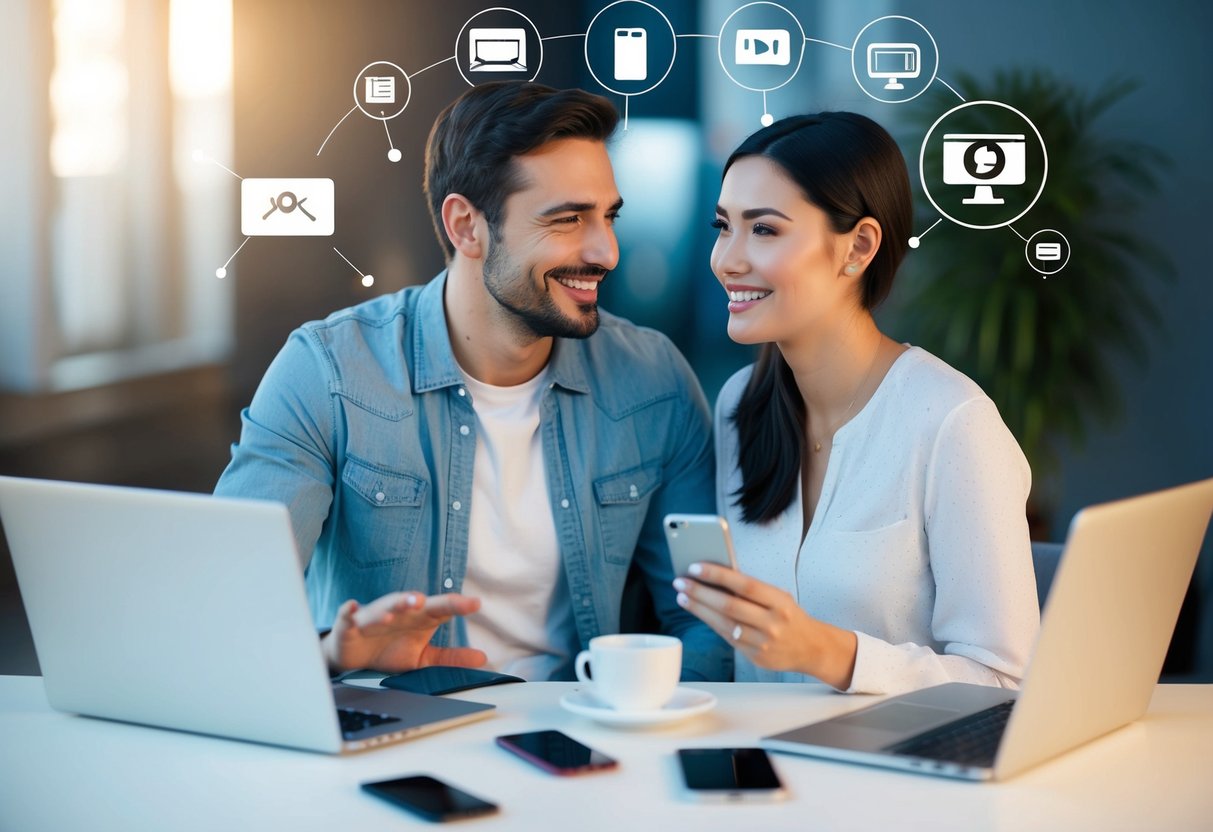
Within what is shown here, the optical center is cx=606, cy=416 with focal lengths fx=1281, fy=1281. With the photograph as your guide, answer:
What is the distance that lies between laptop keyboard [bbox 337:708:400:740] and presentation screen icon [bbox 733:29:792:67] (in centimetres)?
195

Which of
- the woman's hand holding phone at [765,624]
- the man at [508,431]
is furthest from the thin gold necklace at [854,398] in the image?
the woman's hand holding phone at [765,624]

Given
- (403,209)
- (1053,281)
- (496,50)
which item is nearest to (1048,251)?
(1053,281)

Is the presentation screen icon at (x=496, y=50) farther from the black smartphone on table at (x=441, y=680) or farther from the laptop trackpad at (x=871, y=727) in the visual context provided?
the laptop trackpad at (x=871, y=727)

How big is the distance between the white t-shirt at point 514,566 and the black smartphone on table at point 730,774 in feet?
3.29

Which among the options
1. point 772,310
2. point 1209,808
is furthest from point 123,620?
point 772,310

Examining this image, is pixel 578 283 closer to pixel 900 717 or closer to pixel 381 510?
pixel 381 510

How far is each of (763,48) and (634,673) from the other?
1.91 meters

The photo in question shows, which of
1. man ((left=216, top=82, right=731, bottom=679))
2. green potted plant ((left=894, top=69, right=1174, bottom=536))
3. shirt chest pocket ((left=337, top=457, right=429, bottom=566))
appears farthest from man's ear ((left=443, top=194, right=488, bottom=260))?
green potted plant ((left=894, top=69, right=1174, bottom=536))

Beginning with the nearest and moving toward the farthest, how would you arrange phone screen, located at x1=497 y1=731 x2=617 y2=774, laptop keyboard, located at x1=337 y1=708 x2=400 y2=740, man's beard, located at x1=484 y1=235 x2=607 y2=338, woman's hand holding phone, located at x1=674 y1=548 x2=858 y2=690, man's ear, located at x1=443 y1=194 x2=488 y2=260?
1. phone screen, located at x1=497 y1=731 x2=617 y2=774
2. laptop keyboard, located at x1=337 y1=708 x2=400 y2=740
3. woman's hand holding phone, located at x1=674 y1=548 x2=858 y2=690
4. man's beard, located at x1=484 y1=235 x2=607 y2=338
5. man's ear, located at x1=443 y1=194 x2=488 y2=260

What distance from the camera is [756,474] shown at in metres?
2.09

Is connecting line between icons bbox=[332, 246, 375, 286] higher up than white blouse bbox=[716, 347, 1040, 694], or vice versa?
connecting line between icons bbox=[332, 246, 375, 286]

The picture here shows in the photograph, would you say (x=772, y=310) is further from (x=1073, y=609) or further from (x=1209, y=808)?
(x=1209, y=808)

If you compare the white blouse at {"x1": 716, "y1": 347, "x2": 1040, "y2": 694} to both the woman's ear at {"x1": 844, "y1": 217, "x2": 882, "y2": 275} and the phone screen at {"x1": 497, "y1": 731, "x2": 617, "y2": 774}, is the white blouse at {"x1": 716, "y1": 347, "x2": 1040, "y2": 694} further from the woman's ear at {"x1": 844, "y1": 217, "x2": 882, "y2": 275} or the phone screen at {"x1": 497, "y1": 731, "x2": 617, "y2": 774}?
the phone screen at {"x1": 497, "y1": 731, "x2": 617, "y2": 774}

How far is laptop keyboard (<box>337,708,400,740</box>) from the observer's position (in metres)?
1.28
